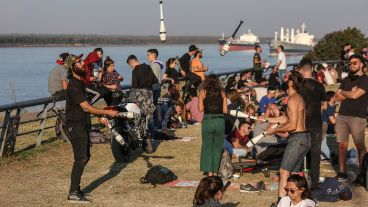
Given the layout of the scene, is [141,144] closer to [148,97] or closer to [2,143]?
[148,97]

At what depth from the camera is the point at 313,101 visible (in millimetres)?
9336

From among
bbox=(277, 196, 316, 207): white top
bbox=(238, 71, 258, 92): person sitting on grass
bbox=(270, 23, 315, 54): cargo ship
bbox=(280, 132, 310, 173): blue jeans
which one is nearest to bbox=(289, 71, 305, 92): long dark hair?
bbox=(280, 132, 310, 173): blue jeans

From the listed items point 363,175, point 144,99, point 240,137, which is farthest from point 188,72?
point 363,175

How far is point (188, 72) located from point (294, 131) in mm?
11065

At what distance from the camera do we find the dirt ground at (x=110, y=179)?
932 centimetres

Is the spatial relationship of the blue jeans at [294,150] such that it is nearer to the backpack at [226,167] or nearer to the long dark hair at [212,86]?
the long dark hair at [212,86]

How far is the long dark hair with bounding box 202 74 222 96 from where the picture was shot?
1008 centimetres

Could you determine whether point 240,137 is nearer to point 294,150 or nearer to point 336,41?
point 294,150

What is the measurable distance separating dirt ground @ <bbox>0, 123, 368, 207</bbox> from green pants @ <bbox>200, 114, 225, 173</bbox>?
454 mm

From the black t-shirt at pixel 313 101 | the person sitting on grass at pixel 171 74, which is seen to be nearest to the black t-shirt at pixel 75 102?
the black t-shirt at pixel 313 101

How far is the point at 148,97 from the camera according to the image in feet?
46.2

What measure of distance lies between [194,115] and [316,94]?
7.89 m

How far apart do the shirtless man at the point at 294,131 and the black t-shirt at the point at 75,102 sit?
7.93ft

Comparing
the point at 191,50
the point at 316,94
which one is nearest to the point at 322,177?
the point at 316,94
